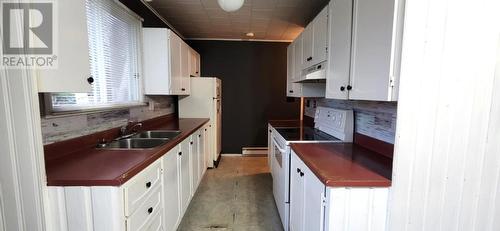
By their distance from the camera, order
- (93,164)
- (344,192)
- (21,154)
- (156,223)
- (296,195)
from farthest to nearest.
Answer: (296,195) < (156,223) < (93,164) < (344,192) < (21,154)

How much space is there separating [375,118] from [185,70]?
2.63 m

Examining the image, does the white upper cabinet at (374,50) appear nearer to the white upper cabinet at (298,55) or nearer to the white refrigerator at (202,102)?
the white upper cabinet at (298,55)

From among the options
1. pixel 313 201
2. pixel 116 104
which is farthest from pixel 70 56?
pixel 313 201

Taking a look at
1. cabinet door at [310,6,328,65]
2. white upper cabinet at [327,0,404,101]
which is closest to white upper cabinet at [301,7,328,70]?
cabinet door at [310,6,328,65]

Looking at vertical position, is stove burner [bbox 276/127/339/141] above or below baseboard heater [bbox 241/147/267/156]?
above

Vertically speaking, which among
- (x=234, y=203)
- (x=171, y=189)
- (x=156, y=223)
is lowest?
(x=234, y=203)

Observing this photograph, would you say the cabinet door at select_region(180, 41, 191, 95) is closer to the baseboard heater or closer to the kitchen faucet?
the kitchen faucet

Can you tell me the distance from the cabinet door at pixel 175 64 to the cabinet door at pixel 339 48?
1.81 m

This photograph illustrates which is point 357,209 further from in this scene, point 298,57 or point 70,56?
point 298,57

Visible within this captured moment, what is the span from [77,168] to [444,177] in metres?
1.87

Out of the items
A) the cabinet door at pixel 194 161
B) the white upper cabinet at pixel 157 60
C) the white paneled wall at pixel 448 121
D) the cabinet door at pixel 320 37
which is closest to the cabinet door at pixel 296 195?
the white paneled wall at pixel 448 121

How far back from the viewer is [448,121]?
1078 mm

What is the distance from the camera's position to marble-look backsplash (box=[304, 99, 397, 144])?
158cm

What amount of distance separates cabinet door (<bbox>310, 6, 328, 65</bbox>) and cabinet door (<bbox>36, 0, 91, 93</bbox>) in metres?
1.68
